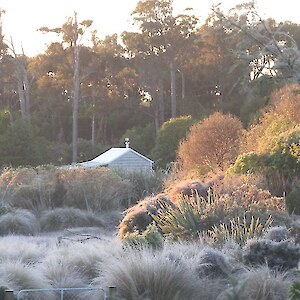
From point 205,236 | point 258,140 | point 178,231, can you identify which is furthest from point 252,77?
point 258,140

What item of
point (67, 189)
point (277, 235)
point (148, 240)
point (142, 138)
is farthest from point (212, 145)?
point (142, 138)

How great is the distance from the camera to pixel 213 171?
84.9 feet

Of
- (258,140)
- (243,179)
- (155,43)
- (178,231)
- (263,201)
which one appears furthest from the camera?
(155,43)

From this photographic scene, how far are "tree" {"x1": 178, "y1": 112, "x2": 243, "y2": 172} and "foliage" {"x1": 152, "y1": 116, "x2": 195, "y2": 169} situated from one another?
1046cm

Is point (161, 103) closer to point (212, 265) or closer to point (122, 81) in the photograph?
point (122, 81)

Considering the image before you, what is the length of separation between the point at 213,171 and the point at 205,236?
12.3 metres

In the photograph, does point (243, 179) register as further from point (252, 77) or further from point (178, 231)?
point (252, 77)

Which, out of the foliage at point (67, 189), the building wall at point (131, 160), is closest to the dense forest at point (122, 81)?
the building wall at point (131, 160)

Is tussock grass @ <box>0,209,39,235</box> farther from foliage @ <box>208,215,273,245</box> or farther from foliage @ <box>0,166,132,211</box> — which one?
foliage @ <box>208,215,273,245</box>

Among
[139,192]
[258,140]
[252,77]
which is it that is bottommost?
[139,192]

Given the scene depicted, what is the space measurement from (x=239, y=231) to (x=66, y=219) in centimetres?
1070

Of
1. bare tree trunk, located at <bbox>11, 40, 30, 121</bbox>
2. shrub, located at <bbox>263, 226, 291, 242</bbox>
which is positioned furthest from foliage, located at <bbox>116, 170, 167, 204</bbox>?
bare tree trunk, located at <bbox>11, 40, 30, 121</bbox>

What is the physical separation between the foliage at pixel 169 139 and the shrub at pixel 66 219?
17235 millimetres

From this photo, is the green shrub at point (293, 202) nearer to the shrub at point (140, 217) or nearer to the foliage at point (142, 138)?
the shrub at point (140, 217)
